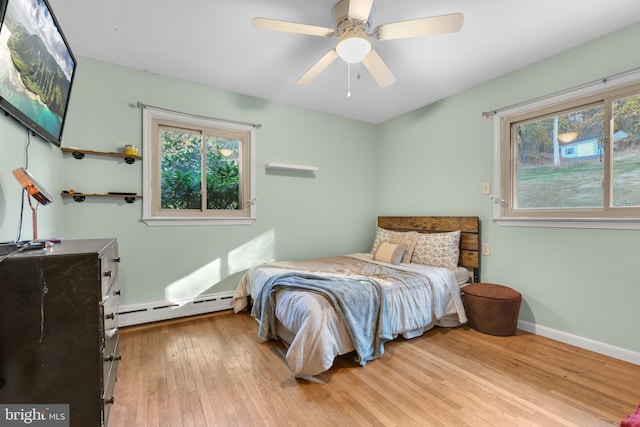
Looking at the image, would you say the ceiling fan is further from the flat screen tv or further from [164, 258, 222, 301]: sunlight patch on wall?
[164, 258, 222, 301]: sunlight patch on wall

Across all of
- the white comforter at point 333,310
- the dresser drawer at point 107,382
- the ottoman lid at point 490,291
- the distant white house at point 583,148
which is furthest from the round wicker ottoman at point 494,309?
the dresser drawer at point 107,382

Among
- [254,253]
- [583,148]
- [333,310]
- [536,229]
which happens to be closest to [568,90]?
[583,148]

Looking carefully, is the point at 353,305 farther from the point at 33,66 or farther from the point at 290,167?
the point at 33,66

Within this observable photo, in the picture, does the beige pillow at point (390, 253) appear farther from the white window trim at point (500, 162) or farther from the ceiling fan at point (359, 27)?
the ceiling fan at point (359, 27)

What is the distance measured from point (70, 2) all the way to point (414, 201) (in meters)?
3.77

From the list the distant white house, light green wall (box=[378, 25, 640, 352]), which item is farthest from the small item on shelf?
the distant white house

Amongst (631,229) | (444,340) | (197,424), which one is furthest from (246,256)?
(631,229)

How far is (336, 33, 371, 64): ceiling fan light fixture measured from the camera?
5.74 feet

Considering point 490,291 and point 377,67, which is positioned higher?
point 377,67

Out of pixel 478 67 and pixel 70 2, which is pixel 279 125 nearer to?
pixel 70 2

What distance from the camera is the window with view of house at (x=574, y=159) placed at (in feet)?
6.88

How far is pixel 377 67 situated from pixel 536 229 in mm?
2110

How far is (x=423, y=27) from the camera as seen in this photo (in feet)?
5.44

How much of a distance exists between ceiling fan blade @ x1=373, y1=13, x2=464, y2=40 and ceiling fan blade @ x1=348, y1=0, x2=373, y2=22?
137 mm
